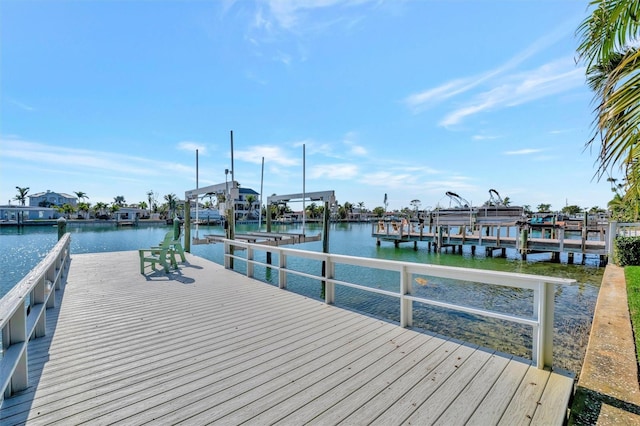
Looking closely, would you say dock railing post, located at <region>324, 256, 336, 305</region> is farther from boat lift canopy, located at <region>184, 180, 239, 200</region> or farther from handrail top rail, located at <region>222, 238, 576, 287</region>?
boat lift canopy, located at <region>184, 180, 239, 200</region>

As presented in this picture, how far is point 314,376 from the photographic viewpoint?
101 inches

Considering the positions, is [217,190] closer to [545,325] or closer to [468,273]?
[468,273]

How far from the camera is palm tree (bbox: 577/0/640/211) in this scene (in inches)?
67.8

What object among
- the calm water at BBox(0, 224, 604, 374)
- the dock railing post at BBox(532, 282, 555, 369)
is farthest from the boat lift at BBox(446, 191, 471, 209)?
the dock railing post at BBox(532, 282, 555, 369)

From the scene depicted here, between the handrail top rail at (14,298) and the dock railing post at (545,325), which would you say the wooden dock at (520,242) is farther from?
the handrail top rail at (14,298)

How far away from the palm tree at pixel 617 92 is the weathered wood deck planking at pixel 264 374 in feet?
5.89

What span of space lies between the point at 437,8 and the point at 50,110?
15.0 metres

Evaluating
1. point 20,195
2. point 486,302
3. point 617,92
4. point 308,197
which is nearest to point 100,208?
point 20,195

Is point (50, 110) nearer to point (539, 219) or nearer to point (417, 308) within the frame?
point (417, 308)

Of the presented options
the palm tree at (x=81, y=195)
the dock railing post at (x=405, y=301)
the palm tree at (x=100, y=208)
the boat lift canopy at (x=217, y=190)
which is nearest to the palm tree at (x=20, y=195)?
the palm tree at (x=81, y=195)

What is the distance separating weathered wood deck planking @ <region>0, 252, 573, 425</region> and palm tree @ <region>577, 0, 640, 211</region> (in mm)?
1796

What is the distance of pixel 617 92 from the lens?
174cm

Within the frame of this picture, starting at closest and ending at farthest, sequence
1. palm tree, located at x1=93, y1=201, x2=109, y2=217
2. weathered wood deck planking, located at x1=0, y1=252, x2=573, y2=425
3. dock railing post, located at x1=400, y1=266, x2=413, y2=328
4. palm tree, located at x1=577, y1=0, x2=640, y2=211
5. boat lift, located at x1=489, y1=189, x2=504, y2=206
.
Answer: palm tree, located at x1=577, y1=0, x2=640, y2=211 < weathered wood deck planking, located at x1=0, y1=252, x2=573, y2=425 < dock railing post, located at x1=400, y1=266, x2=413, y2=328 < boat lift, located at x1=489, y1=189, x2=504, y2=206 < palm tree, located at x1=93, y1=201, x2=109, y2=217

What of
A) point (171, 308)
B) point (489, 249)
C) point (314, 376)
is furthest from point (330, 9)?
point (489, 249)
